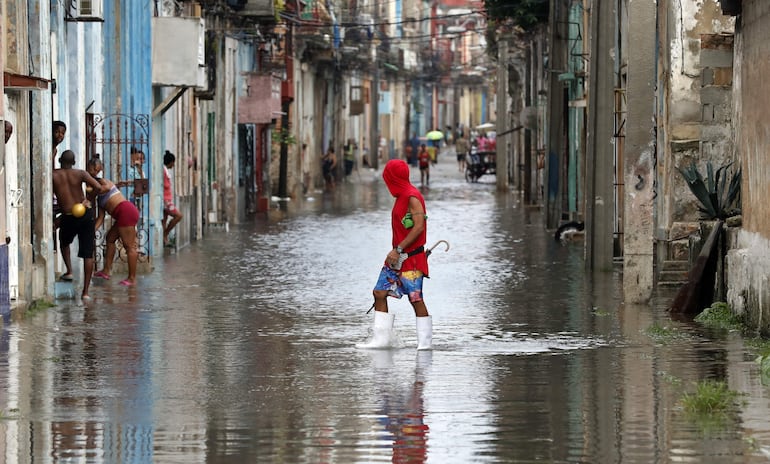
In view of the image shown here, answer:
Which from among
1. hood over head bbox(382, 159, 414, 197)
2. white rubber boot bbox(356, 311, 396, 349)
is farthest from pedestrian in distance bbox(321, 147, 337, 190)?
white rubber boot bbox(356, 311, 396, 349)

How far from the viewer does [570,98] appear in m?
32.6

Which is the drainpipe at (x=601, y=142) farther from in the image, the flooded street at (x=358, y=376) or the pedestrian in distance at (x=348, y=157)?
the pedestrian in distance at (x=348, y=157)

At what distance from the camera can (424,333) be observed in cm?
1322

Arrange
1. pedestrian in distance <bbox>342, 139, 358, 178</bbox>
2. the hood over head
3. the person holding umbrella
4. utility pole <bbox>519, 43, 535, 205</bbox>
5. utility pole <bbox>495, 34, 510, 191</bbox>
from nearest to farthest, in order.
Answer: the hood over head < utility pole <bbox>519, 43, 535, 205</bbox> < utility pole <bbox>495, 34, 510, 191</bbox> < pedestrian in distance <bbox>342, 139, 358, 178</bbox> < the person holding umbrella

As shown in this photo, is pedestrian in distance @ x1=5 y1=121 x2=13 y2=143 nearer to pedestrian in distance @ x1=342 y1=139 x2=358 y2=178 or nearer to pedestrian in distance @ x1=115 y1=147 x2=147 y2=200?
pedestrian in distance @ x1=115 y1=147 x2=147 y2=200

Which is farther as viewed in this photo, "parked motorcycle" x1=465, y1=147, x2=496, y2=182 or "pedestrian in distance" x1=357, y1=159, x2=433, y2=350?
"parked motorcycle" x1=465, y1=147, x2=496, y2=182

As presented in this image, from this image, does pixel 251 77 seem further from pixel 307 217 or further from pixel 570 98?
pixel 570 98

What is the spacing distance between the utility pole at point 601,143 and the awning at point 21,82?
7.92 meters

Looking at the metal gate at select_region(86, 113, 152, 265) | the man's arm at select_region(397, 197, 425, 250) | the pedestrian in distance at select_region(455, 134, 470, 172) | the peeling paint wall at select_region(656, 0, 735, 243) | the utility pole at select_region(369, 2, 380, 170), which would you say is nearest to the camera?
the man's arm at select_region(397, 197, 425, 250)

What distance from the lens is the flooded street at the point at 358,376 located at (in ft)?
29.4

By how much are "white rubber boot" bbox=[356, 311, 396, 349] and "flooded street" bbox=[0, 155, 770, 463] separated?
0.13 metres

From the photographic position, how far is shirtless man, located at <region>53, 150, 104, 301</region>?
18.0m

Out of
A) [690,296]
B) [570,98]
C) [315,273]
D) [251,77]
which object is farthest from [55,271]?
[251,77]

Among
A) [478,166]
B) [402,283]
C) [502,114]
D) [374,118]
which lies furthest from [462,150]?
[402,283]
